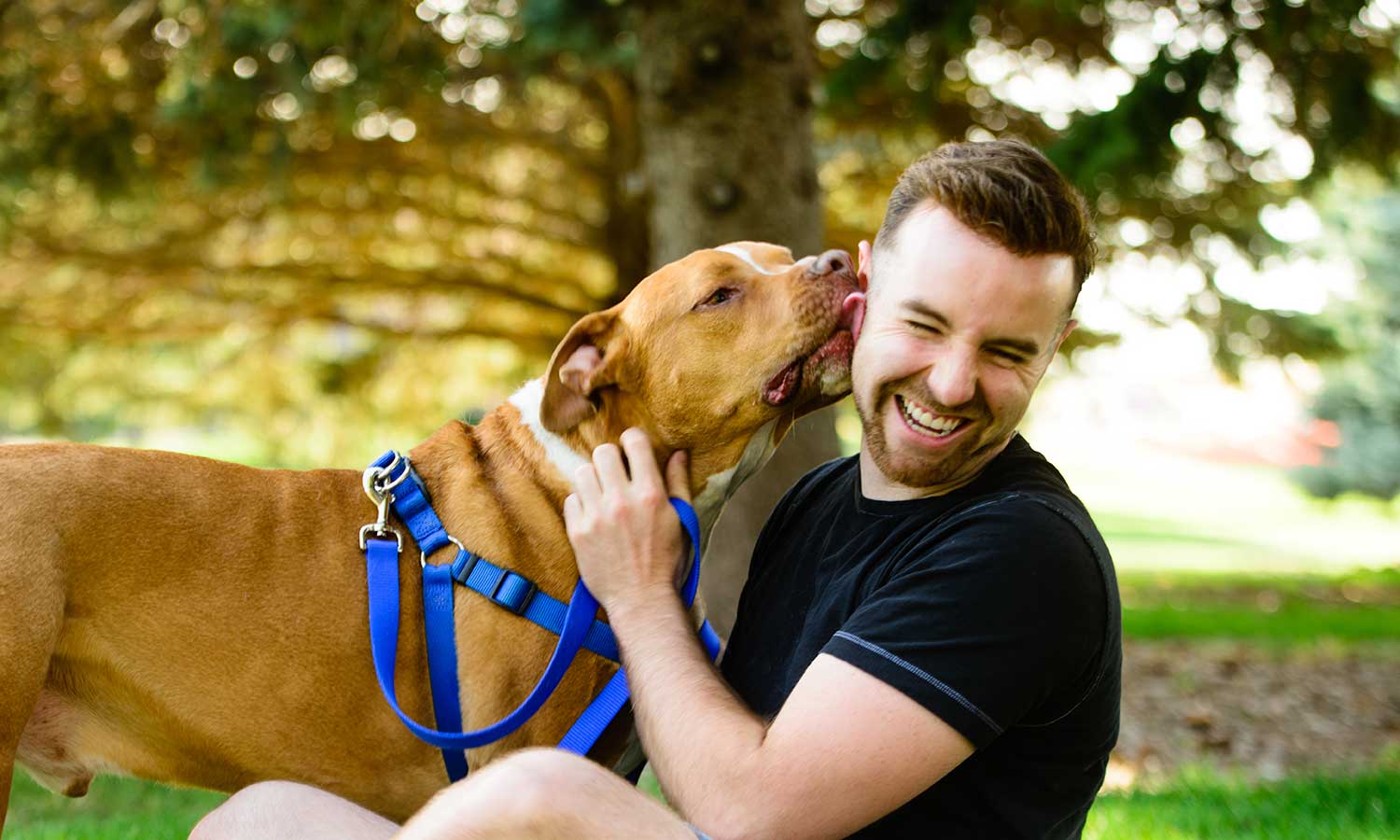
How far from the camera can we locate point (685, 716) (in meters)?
2.46

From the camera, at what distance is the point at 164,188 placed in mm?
9867

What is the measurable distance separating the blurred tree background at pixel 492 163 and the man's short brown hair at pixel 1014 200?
3.57 meters

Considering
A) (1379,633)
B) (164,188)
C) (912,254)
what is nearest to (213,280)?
(164,188)

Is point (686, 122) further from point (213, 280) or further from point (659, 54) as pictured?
point (213, 280)

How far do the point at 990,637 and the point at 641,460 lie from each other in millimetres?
1145

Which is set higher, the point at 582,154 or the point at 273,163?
the point at 273,163

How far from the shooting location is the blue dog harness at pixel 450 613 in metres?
3.05

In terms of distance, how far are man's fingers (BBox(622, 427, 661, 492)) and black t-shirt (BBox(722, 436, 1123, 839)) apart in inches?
18.8

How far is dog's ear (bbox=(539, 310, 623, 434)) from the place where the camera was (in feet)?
10.9

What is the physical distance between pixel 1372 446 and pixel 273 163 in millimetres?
23526

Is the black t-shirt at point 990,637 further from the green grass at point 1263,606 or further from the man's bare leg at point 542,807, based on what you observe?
the green grass at point 1263,606

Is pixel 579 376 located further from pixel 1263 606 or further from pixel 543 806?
pixel 1263 606

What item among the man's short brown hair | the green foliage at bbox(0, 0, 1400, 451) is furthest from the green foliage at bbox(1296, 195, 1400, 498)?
the man's short brown hair

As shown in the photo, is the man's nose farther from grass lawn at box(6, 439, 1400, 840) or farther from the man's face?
grass lawn at box(6, 439, 1400, 840)
